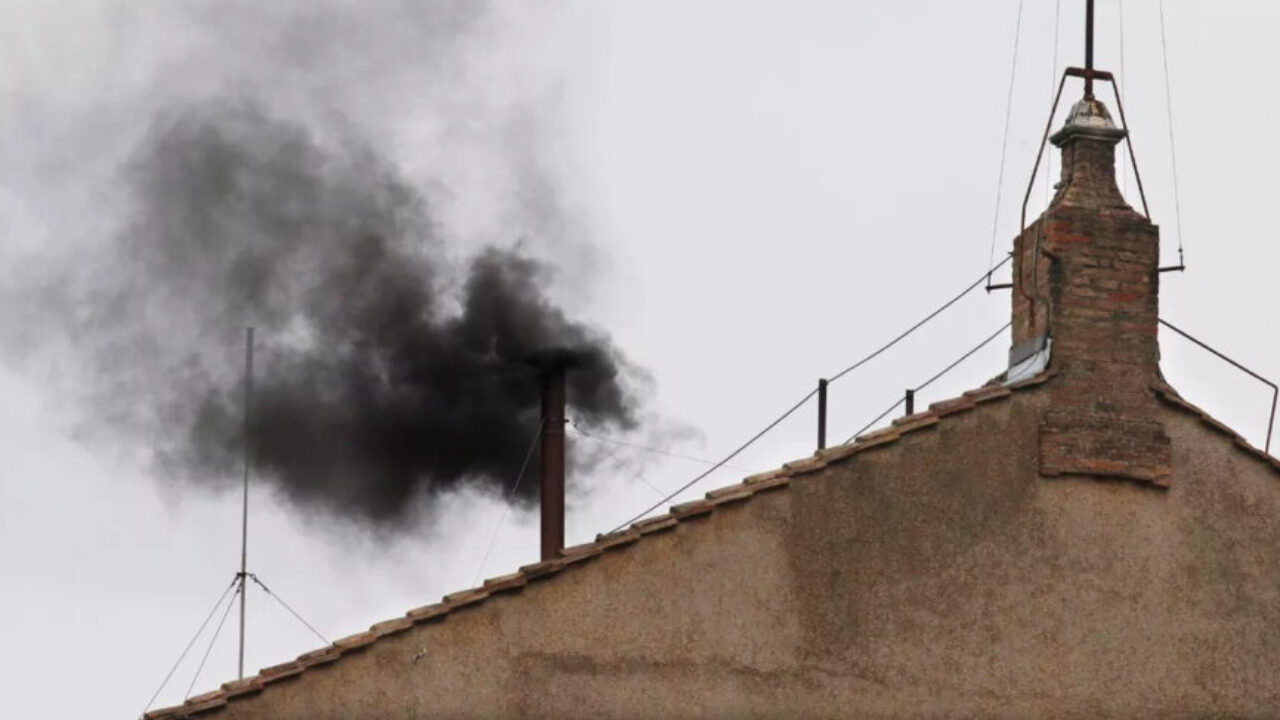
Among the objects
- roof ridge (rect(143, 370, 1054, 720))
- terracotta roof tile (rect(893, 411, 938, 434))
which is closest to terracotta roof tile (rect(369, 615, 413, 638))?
roof ridge (rect(143, 370, 1054, 720))

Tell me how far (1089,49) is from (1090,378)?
301 cm

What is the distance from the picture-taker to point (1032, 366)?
757 inches

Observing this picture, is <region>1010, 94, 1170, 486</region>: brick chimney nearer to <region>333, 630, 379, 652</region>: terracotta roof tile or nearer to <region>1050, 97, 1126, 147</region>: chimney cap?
<region>1050, 97, 1126, 147</region>: chimney cap

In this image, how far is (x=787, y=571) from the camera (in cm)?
1775

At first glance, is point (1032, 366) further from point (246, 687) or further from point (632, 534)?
point (246, 687)

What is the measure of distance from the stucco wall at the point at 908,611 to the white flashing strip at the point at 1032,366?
386mm

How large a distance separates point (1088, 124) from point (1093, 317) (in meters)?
1.63

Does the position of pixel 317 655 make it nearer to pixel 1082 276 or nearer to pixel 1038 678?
pixel 1038 678

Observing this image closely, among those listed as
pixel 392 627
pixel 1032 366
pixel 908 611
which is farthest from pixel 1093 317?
pixel 392 627

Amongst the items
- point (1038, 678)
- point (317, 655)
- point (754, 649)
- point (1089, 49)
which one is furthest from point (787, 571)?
point (1089, 49)

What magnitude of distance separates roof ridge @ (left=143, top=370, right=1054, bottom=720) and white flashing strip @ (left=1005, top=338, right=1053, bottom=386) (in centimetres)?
22

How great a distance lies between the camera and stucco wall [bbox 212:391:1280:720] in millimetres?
16969

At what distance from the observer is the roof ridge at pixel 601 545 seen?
55.0 ft

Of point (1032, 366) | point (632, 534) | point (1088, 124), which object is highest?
point (1088, 124)
